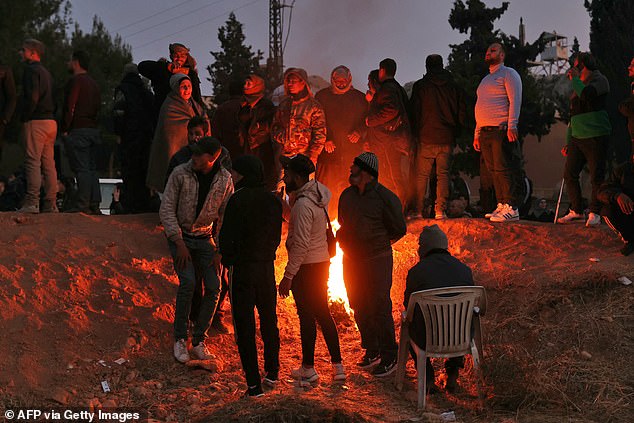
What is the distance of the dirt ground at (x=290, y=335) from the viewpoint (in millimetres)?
6176

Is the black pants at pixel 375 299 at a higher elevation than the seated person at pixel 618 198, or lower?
lower

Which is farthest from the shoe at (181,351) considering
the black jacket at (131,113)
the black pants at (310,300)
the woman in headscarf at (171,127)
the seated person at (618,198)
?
the seated person at (618,198)

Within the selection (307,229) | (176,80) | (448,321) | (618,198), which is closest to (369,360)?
(448,321)

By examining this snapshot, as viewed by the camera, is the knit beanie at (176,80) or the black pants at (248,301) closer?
the black pants at (248,301)

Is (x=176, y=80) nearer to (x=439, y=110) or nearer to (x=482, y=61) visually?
(x=439, y=110)

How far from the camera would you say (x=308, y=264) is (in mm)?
6574

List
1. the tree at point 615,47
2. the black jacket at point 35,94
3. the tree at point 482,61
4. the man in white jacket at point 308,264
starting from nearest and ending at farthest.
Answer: the man in white jacket at point 308,264
the black jacket at point 35,94
the tree at point 615,47
the tree at point 482,61

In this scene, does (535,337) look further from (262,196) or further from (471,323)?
(262,196)

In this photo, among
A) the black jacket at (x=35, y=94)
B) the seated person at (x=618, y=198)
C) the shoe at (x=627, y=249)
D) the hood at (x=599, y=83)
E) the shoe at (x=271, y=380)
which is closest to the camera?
the shoe at (x=271, y=380)

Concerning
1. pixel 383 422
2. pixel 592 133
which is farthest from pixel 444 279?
pixel 592 133

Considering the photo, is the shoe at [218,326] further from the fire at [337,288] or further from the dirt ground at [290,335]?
the fire at [337,288]

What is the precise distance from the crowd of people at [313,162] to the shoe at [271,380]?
1cm

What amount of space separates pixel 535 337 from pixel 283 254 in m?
3.46
